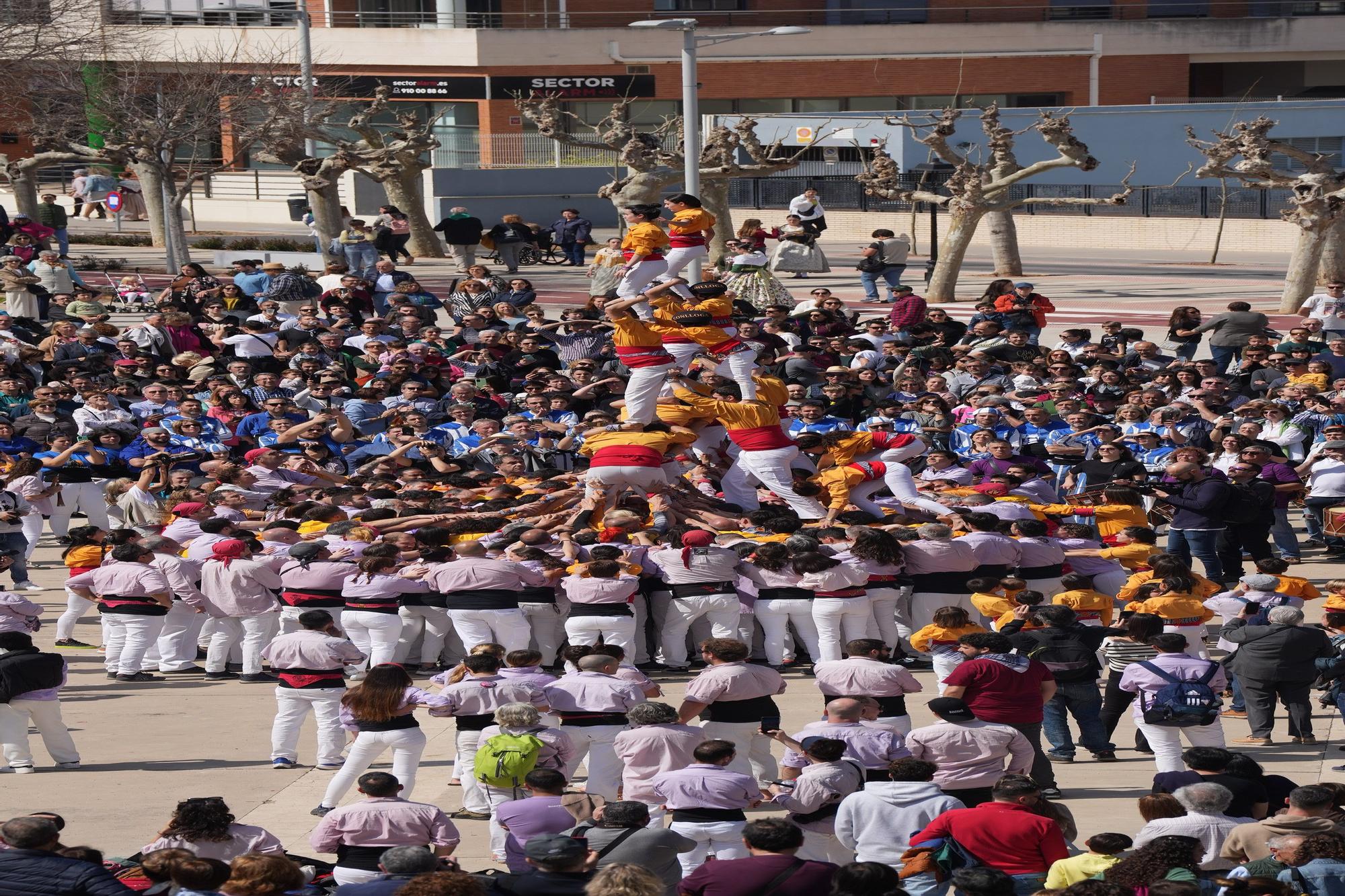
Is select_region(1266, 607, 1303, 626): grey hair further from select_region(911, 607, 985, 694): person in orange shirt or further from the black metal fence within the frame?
the black metal fence

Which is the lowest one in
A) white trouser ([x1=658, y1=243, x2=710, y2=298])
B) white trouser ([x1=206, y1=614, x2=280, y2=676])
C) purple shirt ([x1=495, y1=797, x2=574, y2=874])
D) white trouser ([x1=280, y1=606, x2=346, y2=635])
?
white trouser ([x1=206, y1=614, x2=280, y2=676])

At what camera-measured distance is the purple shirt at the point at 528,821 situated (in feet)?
30.6

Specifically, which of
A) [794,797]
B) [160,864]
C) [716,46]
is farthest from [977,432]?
[716,46]

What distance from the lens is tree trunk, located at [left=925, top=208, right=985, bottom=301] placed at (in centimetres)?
3244

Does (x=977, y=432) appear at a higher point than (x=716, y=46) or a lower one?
lower

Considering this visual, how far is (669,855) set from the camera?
8.75m

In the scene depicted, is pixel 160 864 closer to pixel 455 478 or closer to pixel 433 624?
pixel 433 624

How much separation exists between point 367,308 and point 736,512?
1086 cm

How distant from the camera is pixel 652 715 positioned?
405 inches

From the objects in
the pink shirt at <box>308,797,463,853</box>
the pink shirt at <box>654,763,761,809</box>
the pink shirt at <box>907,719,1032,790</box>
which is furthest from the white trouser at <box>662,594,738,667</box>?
the pink shirt at <box>308,797,463,853</box>

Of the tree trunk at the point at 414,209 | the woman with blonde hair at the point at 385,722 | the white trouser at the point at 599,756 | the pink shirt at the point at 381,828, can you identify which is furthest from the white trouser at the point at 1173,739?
the tree trunk at the point at 414,209

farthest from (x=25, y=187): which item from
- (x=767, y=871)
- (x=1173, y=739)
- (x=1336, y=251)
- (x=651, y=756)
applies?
(x=767, y=871)

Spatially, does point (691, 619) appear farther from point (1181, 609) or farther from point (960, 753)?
point (960, 753)

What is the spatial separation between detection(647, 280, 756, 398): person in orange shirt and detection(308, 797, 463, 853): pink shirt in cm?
720
